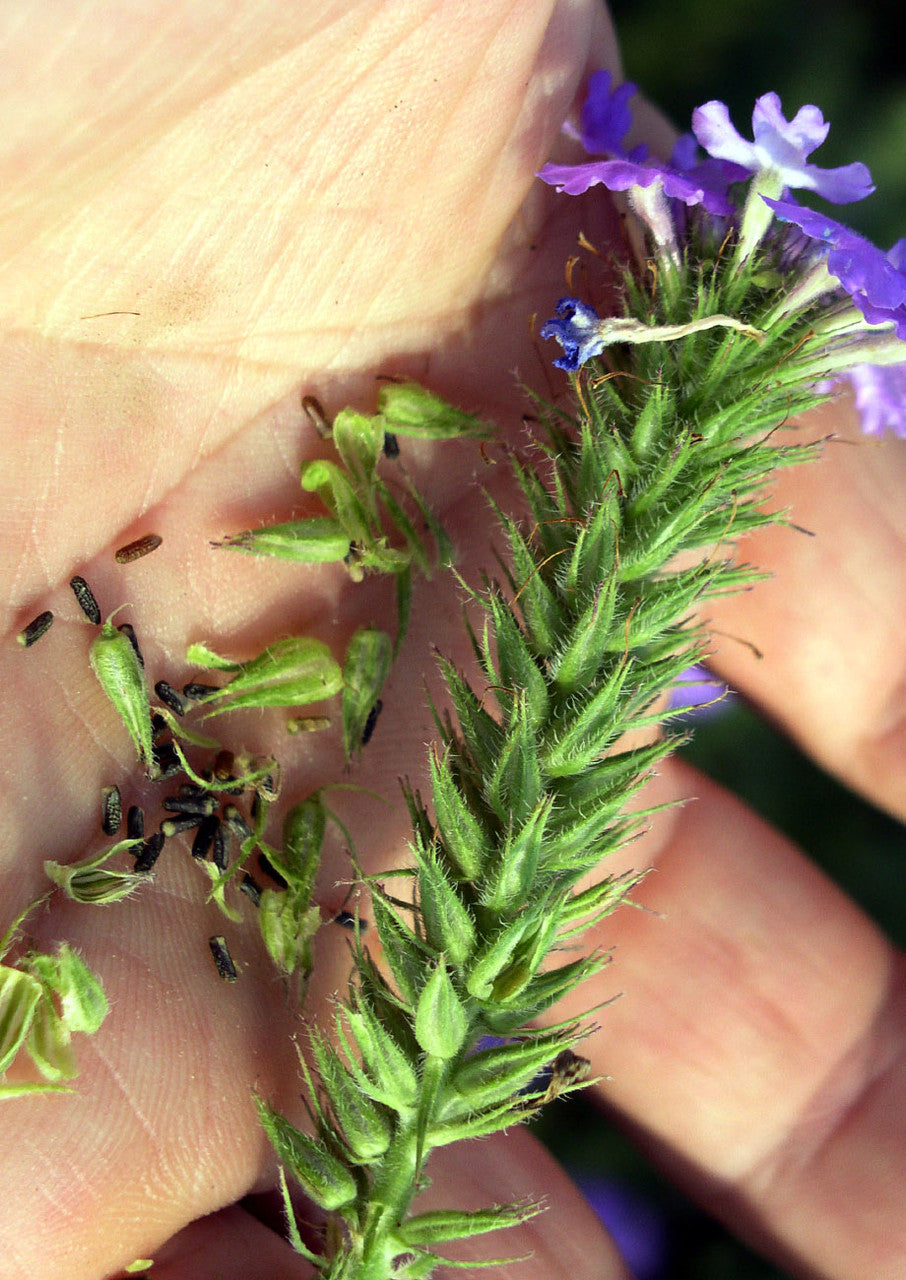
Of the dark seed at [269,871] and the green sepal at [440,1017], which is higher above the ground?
the dark seed at [269,871]

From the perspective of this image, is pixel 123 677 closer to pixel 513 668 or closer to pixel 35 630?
pixel 35 630

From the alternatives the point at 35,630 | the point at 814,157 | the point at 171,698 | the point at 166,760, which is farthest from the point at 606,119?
the point at 814,157

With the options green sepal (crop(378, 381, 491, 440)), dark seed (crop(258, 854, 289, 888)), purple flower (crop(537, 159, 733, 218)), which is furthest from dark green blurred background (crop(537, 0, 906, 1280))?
purple flower (crop(537, 159, 733, 218))

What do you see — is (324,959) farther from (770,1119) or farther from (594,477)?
(770,1119)

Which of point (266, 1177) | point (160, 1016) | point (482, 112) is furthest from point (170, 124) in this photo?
point (266, 1177)

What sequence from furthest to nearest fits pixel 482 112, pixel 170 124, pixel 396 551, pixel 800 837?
pixel 800 837 < pixel 396 551 < pixel 482 112 < pixel 170 124

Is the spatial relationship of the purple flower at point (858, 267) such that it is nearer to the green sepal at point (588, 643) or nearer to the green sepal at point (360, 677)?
the green sepal at point (588, 643)

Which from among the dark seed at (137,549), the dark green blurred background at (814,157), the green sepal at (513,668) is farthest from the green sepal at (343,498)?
the dark green blurred background at (814,157)
